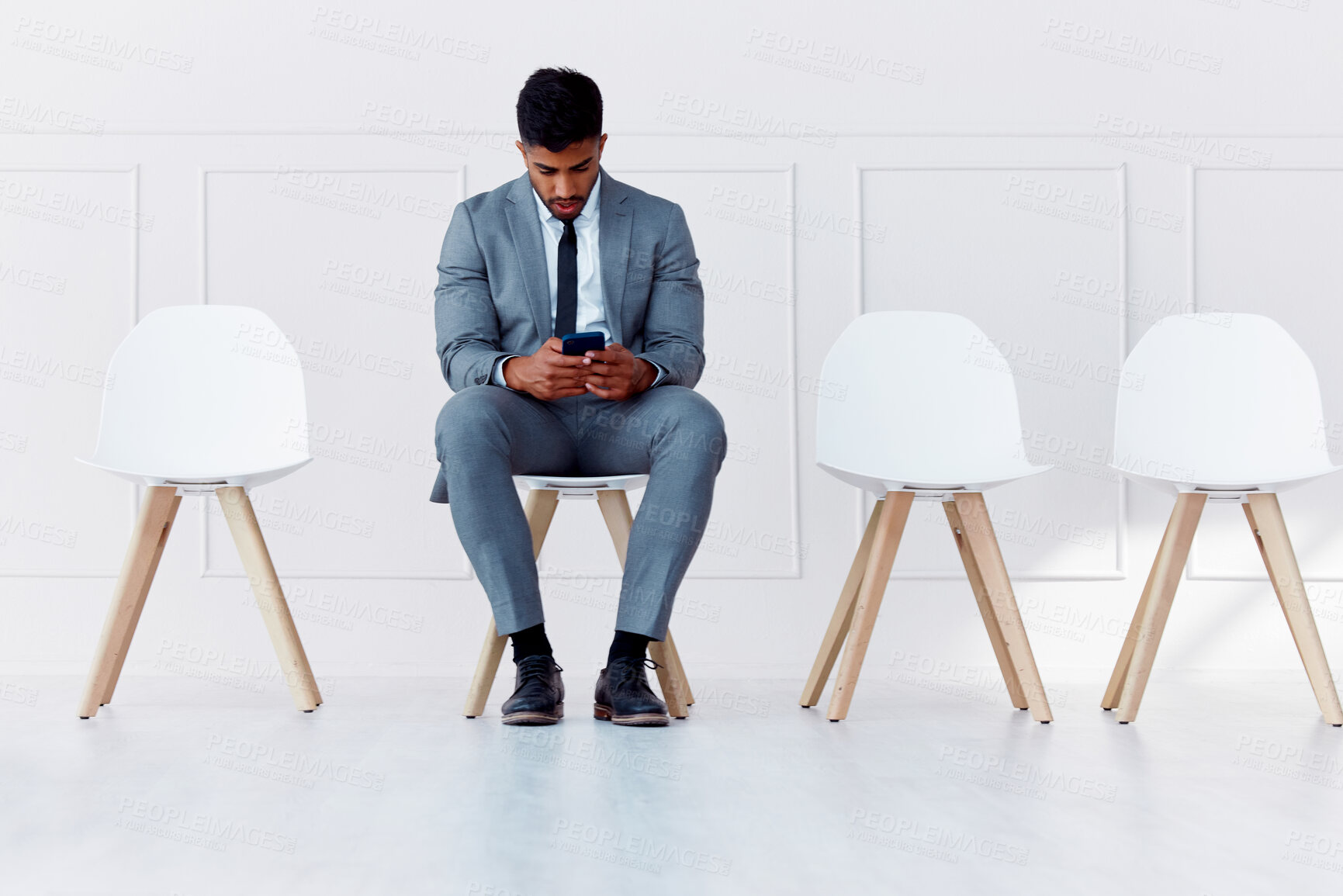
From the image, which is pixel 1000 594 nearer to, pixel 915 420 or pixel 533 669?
pixel 915 420

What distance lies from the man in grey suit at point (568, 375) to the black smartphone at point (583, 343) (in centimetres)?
1

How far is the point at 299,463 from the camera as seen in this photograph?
220cm

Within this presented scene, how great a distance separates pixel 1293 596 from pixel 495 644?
1.46 metres

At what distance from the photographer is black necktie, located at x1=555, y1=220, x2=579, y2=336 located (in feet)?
6.86

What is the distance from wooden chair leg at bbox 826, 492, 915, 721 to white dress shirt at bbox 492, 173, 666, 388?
62 cm

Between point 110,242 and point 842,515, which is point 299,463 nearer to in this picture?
point 110,242

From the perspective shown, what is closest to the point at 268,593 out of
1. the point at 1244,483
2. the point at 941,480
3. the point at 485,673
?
the point at 485,673

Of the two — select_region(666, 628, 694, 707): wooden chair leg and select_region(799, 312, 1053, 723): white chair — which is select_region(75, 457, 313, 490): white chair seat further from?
select_region(799, 312, 1053, 723): white chair

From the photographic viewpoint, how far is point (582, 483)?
197 cm

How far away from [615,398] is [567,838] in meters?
0.90

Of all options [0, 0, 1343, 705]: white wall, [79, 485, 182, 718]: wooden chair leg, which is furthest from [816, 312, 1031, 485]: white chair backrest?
[79, 485, 182, 718]: wooden chair leg

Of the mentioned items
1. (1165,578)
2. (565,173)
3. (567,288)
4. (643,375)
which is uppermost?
(565,173)

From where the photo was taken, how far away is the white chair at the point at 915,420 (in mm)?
2191

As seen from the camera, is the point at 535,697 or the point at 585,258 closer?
the point at 535,697
